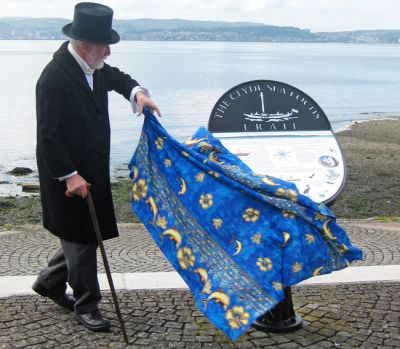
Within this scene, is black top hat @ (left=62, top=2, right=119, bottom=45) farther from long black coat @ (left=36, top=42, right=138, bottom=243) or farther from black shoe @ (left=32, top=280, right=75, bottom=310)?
black shoe @ (left=32, top=280, right=75, bottom=310)

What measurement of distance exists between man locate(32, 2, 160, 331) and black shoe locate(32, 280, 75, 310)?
0.15m

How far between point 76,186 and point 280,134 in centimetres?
174

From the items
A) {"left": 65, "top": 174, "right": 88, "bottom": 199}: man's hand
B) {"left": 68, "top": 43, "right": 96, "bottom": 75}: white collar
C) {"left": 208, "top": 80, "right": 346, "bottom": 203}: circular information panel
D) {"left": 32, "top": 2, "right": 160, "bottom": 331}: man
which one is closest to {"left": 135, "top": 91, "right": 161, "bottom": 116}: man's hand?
{"left": 32, "top": 2, "right": 160, "bottom": 331}: man

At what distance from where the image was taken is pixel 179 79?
216ft

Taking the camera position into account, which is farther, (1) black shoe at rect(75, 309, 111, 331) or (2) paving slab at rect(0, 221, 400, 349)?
(1) black shoe at rect(75, 309, 111, 331)

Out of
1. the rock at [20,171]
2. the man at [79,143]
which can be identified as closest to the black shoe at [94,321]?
the man at [79,143]

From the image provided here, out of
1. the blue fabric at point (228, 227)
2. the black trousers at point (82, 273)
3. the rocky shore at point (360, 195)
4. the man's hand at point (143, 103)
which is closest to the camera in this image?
the blue fabric at point (228, 227)

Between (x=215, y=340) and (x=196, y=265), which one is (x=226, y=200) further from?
(x=215, y=340)

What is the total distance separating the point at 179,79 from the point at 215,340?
203 feet

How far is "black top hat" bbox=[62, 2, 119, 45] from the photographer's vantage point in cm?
467

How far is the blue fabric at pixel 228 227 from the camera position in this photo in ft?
14.3

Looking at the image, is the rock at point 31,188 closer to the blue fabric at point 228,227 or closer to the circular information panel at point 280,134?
the circular information panel at point 280,134

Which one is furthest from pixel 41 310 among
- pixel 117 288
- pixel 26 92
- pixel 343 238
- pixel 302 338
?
pixel 26 92

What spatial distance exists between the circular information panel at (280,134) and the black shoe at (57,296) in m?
1.63
